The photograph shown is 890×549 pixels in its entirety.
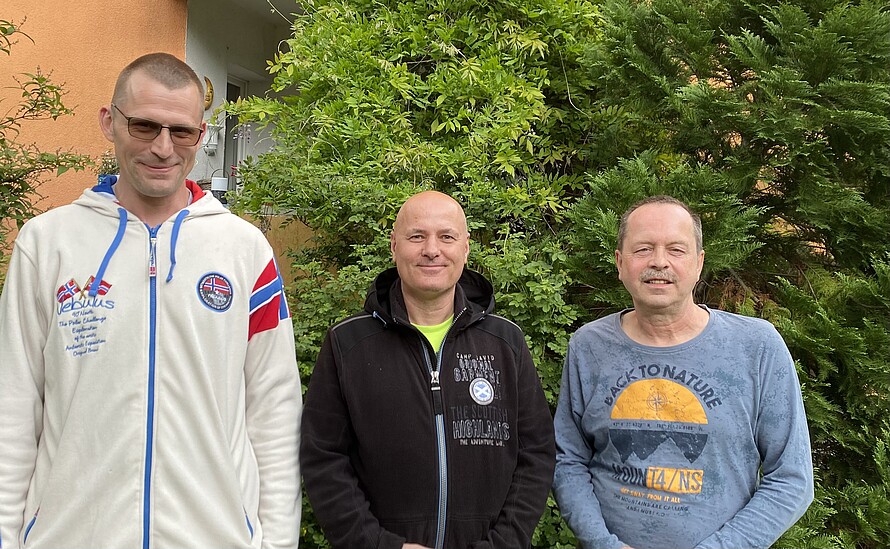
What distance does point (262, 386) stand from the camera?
2.09m

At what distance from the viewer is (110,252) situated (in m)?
1.95

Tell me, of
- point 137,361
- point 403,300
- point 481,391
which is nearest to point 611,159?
point 403,300

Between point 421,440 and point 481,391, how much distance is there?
25 cm

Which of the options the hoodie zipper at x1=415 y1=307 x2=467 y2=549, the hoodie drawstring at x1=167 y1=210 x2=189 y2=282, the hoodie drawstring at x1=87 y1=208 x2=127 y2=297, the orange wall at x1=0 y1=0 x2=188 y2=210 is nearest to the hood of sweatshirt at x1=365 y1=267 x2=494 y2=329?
the hoodie zipper at x1=415 y1=307 x2=467 y2=549

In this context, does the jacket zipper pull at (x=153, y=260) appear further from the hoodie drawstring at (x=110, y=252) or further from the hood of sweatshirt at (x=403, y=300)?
the hood of sweatshirt at (x=403, y=300)

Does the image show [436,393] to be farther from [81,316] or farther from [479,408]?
[81,316]

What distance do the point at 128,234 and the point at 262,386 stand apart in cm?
57

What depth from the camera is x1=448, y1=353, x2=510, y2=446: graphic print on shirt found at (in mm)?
2285

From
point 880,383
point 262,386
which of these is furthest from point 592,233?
point 262,386

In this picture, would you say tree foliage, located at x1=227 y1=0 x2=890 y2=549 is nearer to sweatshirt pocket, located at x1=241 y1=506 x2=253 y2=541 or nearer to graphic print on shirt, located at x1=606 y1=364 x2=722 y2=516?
graphic print on shirt, located at x1=606 y1=364 x2=722 y2=516

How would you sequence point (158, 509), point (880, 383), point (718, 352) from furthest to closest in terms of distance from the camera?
point (880, 383), point (718, 352), point (158, 509)

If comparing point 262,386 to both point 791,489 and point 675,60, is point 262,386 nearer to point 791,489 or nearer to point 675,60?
point 791,489

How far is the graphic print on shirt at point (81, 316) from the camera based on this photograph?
188cm

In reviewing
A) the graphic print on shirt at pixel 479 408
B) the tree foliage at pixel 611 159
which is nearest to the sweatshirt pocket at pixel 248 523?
the graphic print on shirt at pixel 479 408
